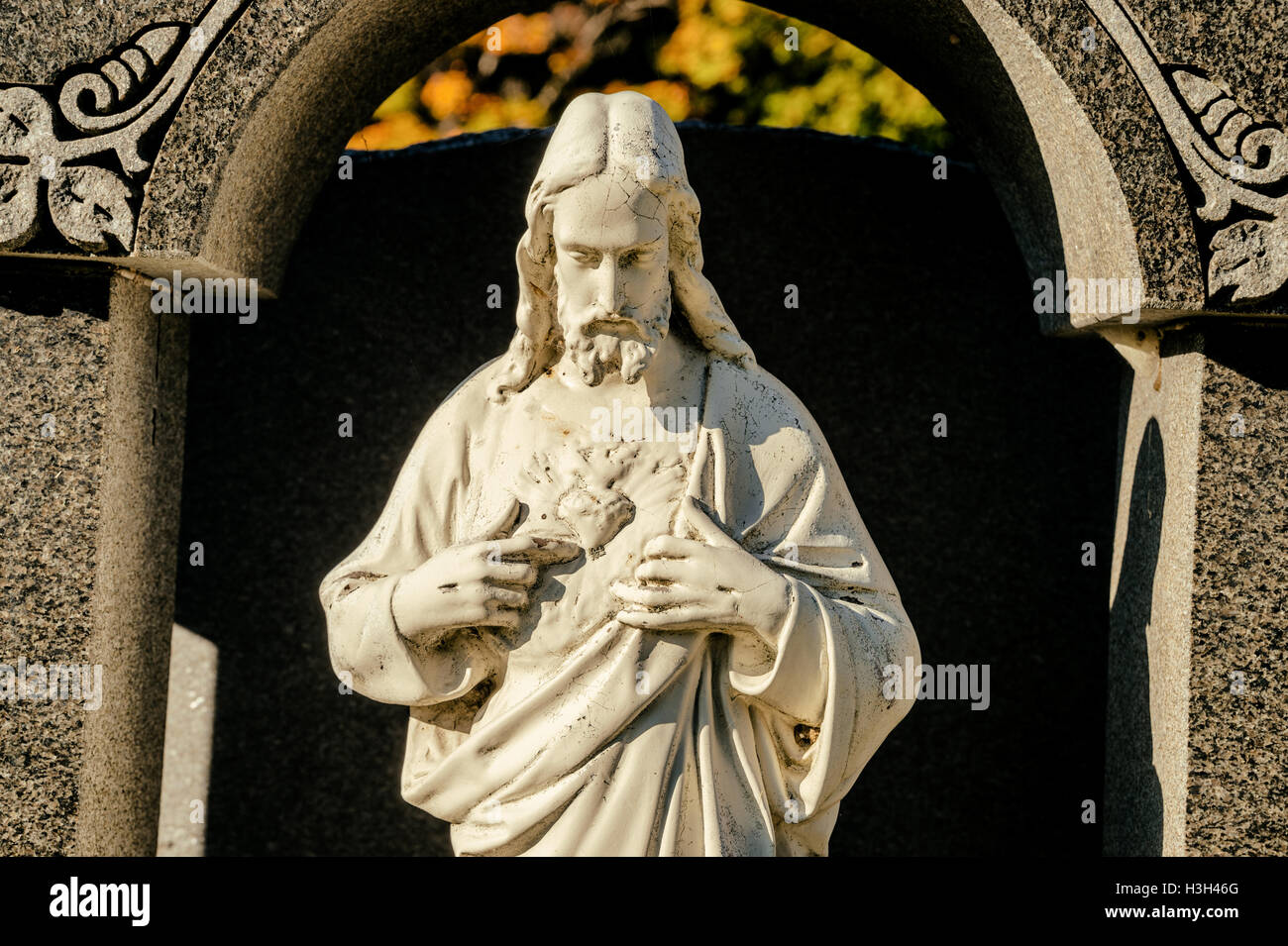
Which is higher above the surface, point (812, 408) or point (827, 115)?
point (827, 115)

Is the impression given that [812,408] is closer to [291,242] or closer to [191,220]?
[291,242]

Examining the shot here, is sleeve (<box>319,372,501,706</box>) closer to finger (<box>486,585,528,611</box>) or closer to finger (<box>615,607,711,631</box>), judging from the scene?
finger (<box>486,585,528,611</box>)

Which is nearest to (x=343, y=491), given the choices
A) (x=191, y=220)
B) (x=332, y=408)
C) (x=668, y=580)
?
(x=332, y=408)

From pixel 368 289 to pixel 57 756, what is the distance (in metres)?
1.90

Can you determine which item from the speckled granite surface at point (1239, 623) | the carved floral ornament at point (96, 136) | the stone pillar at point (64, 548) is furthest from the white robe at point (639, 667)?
the carved floral ornament at point (96, 136)

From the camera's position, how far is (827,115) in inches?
337

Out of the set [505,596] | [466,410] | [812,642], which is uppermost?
[466,410]

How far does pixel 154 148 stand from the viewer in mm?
4207

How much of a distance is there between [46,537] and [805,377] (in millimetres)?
2402

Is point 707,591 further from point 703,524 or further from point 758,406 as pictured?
point 758,406

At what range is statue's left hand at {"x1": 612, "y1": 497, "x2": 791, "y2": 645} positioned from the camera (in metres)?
3.67

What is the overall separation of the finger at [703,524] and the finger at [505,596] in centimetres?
41

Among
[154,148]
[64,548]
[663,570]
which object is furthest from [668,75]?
[663,570]

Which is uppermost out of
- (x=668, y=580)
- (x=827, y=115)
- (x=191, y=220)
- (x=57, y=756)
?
(x=827, y=115)
